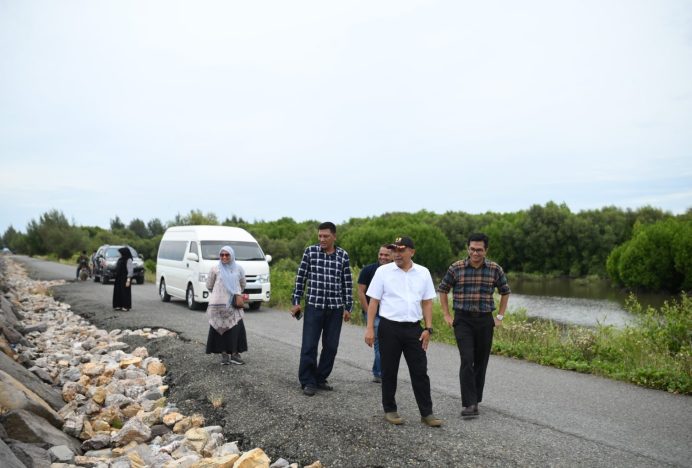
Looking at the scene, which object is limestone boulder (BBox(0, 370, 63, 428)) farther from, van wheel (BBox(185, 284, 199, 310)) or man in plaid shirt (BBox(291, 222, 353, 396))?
van wheel (BBox(185, 284, 199, 310))

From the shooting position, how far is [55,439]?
7.23 metres

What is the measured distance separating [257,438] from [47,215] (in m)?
106

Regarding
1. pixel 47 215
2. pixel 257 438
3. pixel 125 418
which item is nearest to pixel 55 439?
pixel 125 418

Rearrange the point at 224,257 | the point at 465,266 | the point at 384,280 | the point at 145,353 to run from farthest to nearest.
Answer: the point at 145,353, the point at 224,257, the point at 465,266, the point at 384,280

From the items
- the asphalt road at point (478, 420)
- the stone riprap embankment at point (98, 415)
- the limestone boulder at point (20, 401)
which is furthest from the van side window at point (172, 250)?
the limestone boulder at point (20, 401)

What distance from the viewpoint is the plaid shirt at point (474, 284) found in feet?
22.7

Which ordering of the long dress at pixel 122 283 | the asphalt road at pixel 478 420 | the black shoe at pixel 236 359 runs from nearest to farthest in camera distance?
the asphalt road at pixel 478 420 < the black shoe at pixel 236 359 < the long dress at pixel 122 283

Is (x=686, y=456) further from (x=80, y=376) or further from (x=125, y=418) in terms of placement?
(x=80, y=376)

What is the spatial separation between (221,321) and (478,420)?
4.58m

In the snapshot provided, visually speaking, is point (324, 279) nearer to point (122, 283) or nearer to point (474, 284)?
point (474, 284)

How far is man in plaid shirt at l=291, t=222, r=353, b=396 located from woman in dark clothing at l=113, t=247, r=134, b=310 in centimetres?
1105

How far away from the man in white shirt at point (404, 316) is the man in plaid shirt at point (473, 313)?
57 cm

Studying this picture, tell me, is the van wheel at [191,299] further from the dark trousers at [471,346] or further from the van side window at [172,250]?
the dark trousers at [471,346]

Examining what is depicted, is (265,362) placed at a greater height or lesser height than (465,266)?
lesser
